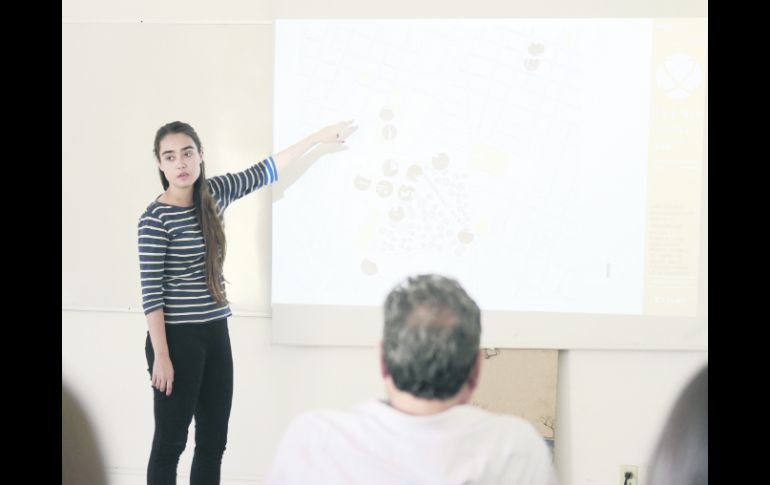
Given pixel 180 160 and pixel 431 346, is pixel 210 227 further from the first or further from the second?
pixel 431 346

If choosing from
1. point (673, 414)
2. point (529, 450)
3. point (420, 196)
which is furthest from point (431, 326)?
point (673, 414)

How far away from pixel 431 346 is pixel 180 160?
1.09 metres

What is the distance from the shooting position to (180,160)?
220cm

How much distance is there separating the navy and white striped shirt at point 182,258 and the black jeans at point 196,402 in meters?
0.06

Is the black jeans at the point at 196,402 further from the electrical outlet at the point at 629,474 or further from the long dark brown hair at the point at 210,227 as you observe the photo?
the electrical outlet at the point at 629,474

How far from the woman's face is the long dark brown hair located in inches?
0.5

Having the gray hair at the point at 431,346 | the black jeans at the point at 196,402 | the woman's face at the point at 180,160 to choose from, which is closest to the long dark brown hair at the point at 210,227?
the woman's face at the point at 180,160

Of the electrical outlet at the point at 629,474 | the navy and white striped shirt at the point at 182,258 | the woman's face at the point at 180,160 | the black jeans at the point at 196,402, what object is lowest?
the electrical outlet at the point at 629,474

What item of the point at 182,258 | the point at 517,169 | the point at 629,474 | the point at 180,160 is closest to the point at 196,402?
the point at 182,258

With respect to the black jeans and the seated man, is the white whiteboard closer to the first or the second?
the black jeans

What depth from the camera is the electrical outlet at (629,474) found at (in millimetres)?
2186

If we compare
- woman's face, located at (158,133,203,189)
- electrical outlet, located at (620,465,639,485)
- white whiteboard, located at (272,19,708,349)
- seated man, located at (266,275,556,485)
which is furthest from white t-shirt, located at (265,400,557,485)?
woman's face, located at (158,133,203,189)
